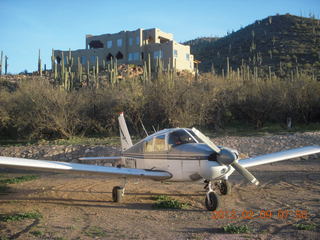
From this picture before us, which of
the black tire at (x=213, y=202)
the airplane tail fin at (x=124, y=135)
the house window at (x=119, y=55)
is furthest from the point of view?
the house window at (x=119, y=55)

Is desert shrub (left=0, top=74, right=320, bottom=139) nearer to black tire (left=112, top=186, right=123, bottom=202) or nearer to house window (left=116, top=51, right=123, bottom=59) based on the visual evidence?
black tire (left=112, top=186, right=123, bottom=202)

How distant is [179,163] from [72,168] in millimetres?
2677

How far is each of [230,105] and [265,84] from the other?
176 inches

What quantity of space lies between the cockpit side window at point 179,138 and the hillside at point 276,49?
43.0m

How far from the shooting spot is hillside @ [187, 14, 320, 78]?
56125 millimetres

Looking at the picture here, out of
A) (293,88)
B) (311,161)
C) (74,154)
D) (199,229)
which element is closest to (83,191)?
(199,229)

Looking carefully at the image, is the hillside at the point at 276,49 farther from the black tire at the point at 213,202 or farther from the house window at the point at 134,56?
the black tire at the point at 213,202

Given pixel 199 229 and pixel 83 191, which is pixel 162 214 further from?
pixel 83 191

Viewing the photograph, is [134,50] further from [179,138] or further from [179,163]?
[179,163]

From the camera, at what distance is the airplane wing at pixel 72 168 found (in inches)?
246

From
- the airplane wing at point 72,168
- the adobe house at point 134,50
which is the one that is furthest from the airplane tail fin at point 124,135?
the adobe house at point 134,50

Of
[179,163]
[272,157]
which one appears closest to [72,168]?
[179,163]

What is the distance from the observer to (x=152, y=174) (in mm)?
7840

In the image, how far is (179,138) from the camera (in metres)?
7.88
